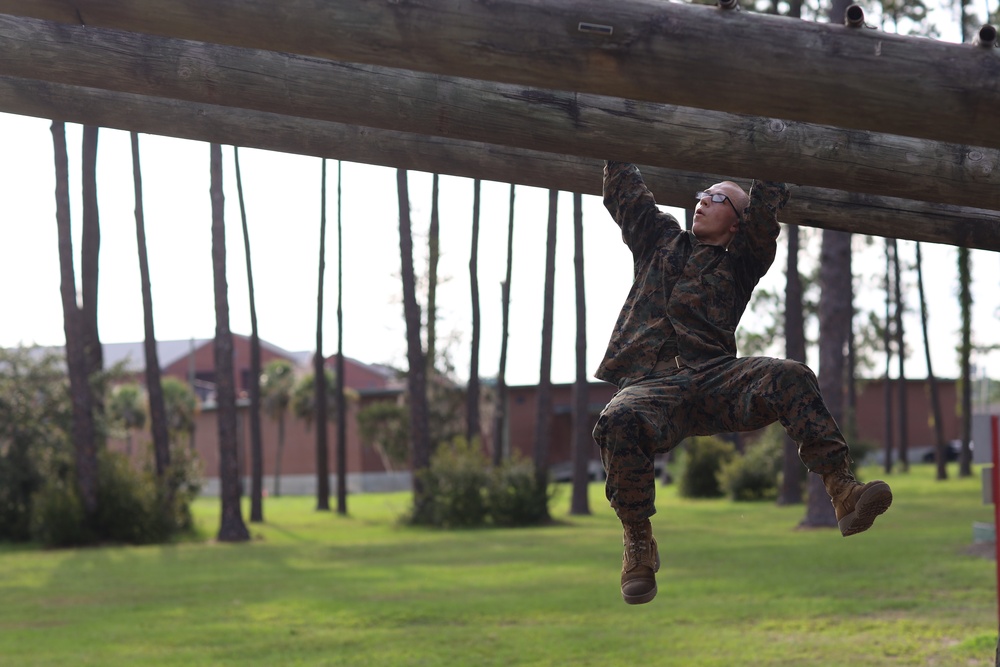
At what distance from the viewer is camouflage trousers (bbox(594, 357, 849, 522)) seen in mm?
4590

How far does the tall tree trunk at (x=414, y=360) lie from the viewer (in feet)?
105

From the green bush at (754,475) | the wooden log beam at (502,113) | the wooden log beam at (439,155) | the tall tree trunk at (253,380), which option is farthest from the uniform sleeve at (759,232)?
the green bush at (754,475)

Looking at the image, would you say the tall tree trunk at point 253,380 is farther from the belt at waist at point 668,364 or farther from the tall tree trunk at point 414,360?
the belt at waist at point 668,364

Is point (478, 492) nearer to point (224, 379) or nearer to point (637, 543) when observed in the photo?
point (224, 379)

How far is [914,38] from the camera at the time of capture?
3854mm

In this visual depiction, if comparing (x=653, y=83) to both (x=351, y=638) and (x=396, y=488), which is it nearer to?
(x=351, y=638)

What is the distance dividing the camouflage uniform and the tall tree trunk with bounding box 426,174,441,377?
3451 centimetres

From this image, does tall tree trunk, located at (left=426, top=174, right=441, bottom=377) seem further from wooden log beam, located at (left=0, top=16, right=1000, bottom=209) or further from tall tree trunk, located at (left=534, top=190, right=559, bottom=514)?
wooden log beam, located at (left=0, top=16, right=1000, bottom=209)

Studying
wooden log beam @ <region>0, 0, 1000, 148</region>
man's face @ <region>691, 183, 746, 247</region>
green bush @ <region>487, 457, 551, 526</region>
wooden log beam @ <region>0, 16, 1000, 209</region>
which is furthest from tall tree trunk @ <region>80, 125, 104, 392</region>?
wooden log beam @ <region>0, 0, 1000, 148</region>

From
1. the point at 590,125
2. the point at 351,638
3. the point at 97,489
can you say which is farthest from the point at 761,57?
the point at 97,489

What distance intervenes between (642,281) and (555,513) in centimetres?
3269

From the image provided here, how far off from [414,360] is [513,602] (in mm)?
15808

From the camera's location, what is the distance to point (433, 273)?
162 feet

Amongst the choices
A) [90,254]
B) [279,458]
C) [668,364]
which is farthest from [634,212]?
[279,458]
